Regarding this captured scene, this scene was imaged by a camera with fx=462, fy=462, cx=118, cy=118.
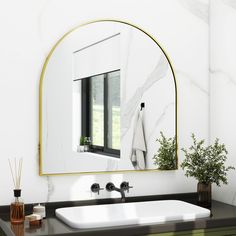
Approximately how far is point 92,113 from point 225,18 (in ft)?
3.36

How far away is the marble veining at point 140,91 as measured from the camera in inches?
109

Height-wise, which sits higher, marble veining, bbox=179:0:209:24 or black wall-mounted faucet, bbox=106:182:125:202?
marble veining, bbox=179:0:209:24

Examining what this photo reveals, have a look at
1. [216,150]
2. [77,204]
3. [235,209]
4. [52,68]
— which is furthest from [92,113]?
[235,209]

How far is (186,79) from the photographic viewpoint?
296 cm

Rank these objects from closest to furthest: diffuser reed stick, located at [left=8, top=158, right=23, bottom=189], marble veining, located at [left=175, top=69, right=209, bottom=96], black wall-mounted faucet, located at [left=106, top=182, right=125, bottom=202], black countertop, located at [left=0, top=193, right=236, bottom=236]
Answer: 1. black countertop, located at [left=0, top=193, right=236, bottom=236]
2. diffuser reed stick, located at [left=8, top=158, right=23, bottom=189]
3. black wall-mounted faucet, located at [left=106, top=182, right=125, bottom=202]
4. marble veining, located at [left=175, top=69, right=209, bottom=96]

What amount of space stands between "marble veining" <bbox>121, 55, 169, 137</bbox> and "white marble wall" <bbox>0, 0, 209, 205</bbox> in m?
0.09

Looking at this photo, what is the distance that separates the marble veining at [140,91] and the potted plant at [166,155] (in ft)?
0.79

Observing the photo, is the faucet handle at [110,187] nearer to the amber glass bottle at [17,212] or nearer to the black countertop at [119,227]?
the black countertop at [119,227]

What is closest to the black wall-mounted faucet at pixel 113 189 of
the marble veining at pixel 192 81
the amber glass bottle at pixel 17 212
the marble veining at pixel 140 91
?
the marble veining at pixel 140 91

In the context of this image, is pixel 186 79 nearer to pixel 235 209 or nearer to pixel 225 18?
pixel 225 18

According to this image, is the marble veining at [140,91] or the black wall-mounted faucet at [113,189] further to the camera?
the marble veining at [140,91]

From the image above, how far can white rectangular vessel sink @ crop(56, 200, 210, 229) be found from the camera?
7.22ft

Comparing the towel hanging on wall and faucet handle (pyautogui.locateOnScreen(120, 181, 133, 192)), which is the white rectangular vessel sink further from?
the towel hanging on wall

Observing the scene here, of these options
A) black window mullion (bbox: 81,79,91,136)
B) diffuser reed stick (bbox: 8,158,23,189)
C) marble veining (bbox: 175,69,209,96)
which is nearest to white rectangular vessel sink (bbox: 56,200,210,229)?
diffuser reed stick (bbox: 8,158,23,189)
